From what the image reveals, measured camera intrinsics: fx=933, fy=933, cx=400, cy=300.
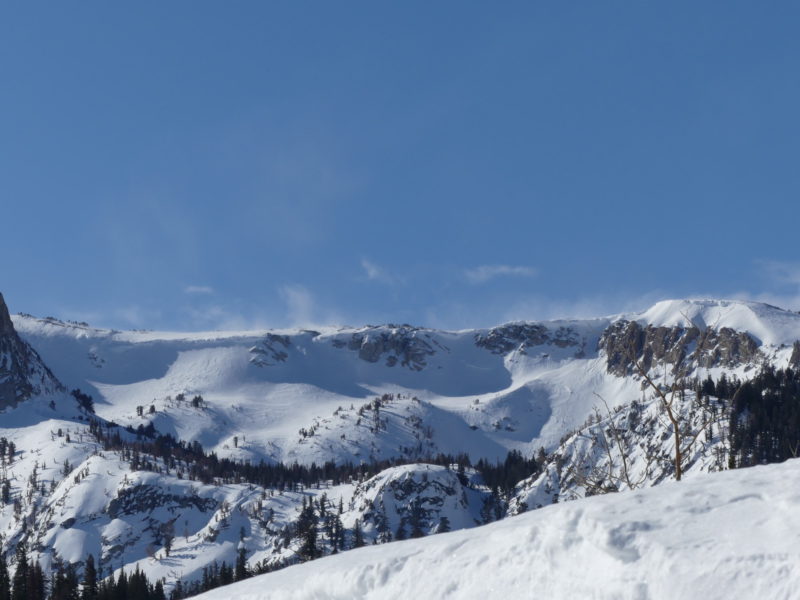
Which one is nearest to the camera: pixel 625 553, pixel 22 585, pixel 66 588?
pixel 625 553

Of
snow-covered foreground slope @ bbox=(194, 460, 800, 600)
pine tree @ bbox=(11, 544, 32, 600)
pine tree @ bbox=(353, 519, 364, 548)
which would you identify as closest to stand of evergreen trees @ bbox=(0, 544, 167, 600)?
pine tree @ bbox=(11, 544, 32, 600)

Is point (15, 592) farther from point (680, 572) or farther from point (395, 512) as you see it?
point (395, 512)

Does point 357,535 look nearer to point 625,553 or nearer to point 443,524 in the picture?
point 443,524

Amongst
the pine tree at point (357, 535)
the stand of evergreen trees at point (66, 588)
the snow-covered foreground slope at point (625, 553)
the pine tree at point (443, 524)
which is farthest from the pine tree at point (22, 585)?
the pine tree at point (443, 524)

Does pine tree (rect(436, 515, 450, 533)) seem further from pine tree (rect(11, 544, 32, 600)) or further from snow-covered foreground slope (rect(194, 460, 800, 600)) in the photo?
snow-covered foreground slope (rect(194, 460, 800, 600))

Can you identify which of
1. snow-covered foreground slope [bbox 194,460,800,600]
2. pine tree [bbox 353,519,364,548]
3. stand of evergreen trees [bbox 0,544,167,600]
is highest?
pine tree [bbox 353,519,364,548]

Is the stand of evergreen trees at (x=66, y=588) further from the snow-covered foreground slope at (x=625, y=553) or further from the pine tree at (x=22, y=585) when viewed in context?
the snow-covered foreground slope at (x=625, y=553)

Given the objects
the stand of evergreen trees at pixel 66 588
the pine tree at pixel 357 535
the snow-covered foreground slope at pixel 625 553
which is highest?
the pine tree at pixel 357 535

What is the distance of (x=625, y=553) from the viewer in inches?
532

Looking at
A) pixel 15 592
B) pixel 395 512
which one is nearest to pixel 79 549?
pixel 395 512

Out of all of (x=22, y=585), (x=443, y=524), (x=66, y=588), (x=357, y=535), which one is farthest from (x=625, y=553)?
(x=443, y=524)

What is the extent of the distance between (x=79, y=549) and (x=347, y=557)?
19660cm

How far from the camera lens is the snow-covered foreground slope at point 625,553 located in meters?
12.4

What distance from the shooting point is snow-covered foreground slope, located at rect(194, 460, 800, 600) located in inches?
490
